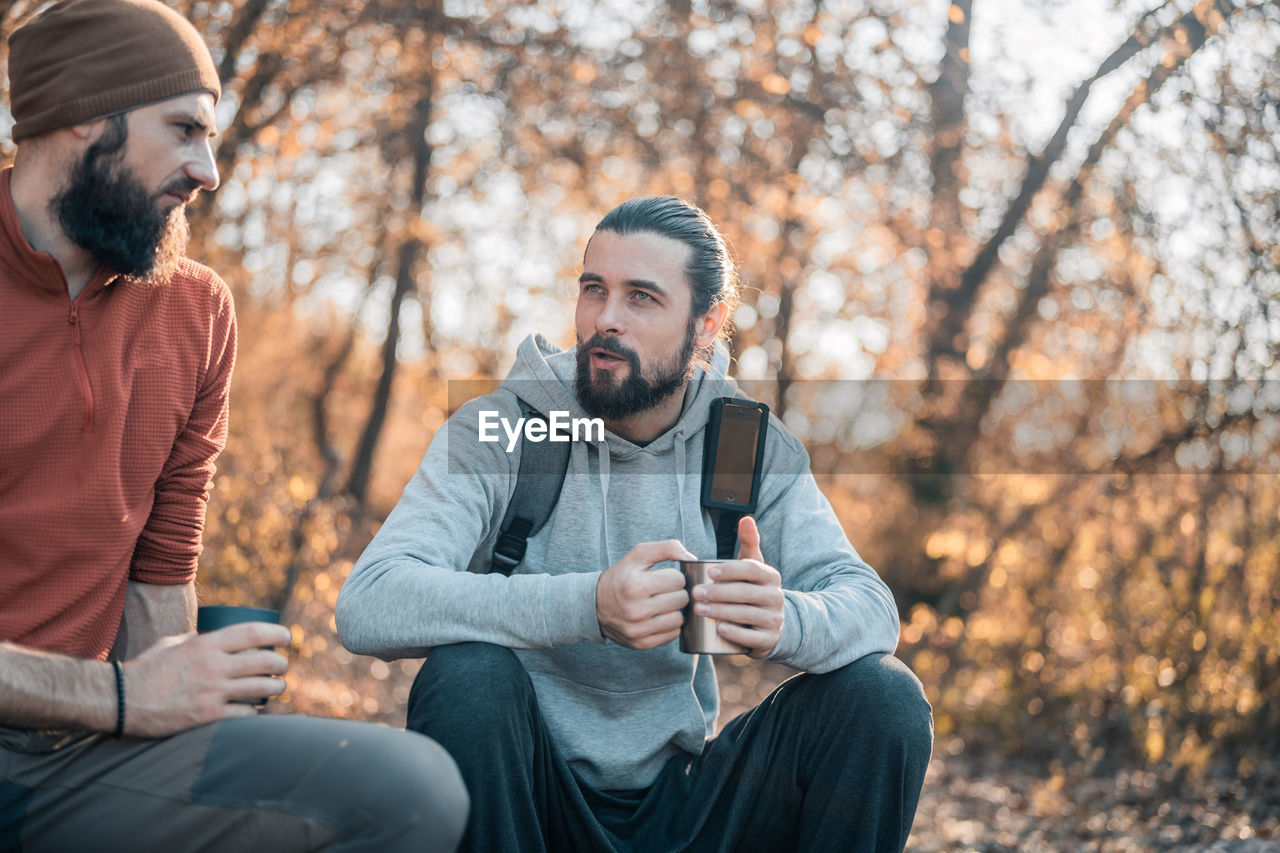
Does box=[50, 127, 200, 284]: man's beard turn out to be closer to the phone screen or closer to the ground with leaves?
the phone screen

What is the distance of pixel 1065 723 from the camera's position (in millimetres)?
6160

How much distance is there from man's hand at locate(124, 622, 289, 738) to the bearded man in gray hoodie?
0.44 meters

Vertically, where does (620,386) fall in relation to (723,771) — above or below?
above

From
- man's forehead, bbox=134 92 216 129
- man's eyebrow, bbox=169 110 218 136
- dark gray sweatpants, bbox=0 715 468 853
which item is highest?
man's forehead, bbox=134 92 216 129

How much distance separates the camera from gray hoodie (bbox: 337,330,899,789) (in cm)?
236

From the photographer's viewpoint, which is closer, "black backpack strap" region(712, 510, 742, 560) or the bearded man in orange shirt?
the bearded man in orange shirt

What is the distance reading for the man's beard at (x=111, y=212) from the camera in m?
2.27

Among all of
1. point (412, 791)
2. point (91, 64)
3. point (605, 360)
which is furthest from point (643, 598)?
point (91, 64)

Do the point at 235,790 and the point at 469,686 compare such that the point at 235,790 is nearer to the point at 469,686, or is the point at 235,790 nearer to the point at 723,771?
the point at 469,686

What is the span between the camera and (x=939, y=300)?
29.0 ft

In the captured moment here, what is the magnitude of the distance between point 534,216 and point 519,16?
4.25m

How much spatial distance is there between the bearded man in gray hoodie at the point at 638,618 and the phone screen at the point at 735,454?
66mm

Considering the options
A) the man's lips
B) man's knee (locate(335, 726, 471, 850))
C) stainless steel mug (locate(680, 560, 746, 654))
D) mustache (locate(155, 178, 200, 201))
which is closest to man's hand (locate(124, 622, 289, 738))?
man's knee (locate(335, 726, 471, 850))

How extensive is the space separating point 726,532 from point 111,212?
1647 millimetres
